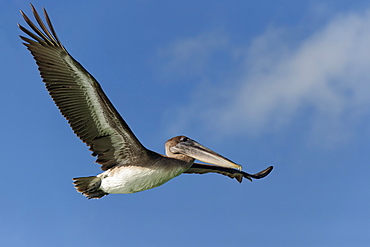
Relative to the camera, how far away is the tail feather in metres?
13.8

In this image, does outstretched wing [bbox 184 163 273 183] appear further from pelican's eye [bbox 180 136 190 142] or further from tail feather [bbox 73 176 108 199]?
tail feather [bbox 73 176 108 199]

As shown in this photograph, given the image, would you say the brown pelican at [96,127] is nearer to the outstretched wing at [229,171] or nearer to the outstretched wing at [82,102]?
the outstretched wing at [82,102]

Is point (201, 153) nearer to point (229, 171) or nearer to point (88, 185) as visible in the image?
point (229, 171)

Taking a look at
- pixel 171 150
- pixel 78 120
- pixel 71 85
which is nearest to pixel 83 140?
pixel 78 120

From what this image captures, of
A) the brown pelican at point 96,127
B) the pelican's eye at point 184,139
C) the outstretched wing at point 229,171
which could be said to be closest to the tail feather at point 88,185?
the brown pelican at point 96,127

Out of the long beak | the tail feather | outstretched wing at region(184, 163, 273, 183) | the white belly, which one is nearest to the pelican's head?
the long beak

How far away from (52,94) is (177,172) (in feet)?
11.2

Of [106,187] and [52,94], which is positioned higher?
[52,94]

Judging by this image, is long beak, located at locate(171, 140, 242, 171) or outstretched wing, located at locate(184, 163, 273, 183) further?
outstretched wing, located at locate(184, 163, 273, 183)

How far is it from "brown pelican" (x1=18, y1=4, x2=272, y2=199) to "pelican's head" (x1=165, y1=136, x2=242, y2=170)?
282mm

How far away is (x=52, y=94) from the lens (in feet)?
44.3

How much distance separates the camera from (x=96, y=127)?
44.3 ft

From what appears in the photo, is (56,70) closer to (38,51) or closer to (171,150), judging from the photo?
(38,51)

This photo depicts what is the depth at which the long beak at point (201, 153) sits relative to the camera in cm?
1416
